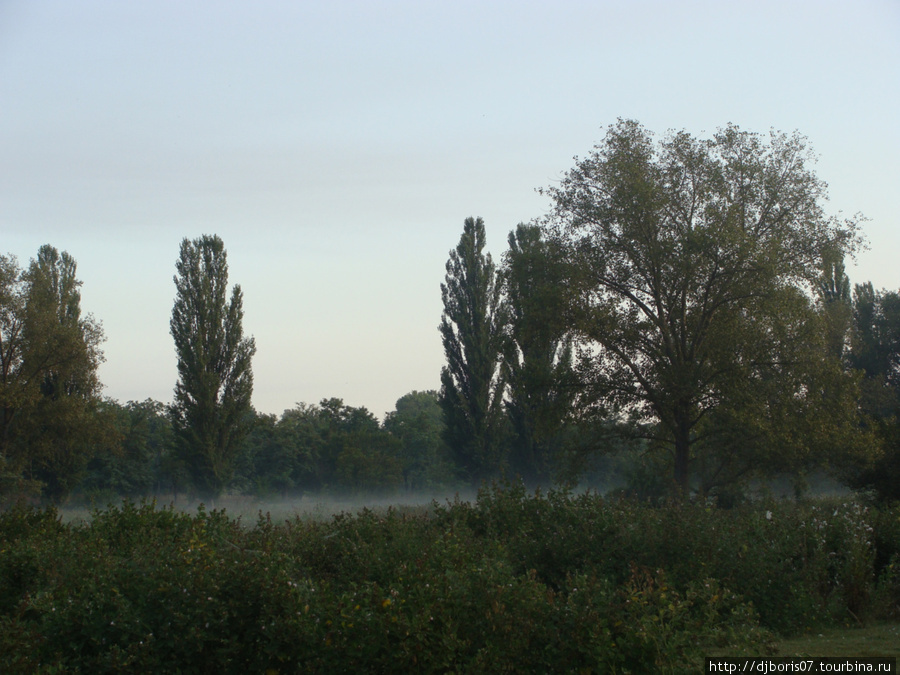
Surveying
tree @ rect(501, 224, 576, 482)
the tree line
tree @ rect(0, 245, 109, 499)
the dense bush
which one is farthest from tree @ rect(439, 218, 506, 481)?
the dense bush

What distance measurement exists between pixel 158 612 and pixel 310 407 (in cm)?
7845

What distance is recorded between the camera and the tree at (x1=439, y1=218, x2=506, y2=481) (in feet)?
126

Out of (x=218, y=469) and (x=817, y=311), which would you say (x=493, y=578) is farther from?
(x=218, y=469)

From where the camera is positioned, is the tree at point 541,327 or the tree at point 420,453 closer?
the tree at point 541,327

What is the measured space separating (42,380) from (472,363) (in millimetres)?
20614

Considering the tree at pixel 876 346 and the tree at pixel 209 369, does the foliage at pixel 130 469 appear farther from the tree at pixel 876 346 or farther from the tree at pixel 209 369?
the tree at pixel 876 346

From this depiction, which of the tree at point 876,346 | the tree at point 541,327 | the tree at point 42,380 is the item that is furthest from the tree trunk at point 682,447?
the tree at point 42,380

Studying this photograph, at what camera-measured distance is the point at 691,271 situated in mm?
21953

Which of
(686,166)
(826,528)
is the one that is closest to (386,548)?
(826,528)

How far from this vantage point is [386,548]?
8.41 metres

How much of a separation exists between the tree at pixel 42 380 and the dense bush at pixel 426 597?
2692cm

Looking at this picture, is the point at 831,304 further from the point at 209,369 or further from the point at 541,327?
the point at 209,369

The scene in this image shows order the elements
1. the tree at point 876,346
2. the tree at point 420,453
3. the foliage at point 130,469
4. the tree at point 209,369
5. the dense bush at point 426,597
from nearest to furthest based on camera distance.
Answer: the dense bush at point 426,597
the tree at point 209,369
the tree at point 876,346
the foliage at point 130,469
the tree at point 420,453

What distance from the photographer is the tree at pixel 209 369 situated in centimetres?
3625
